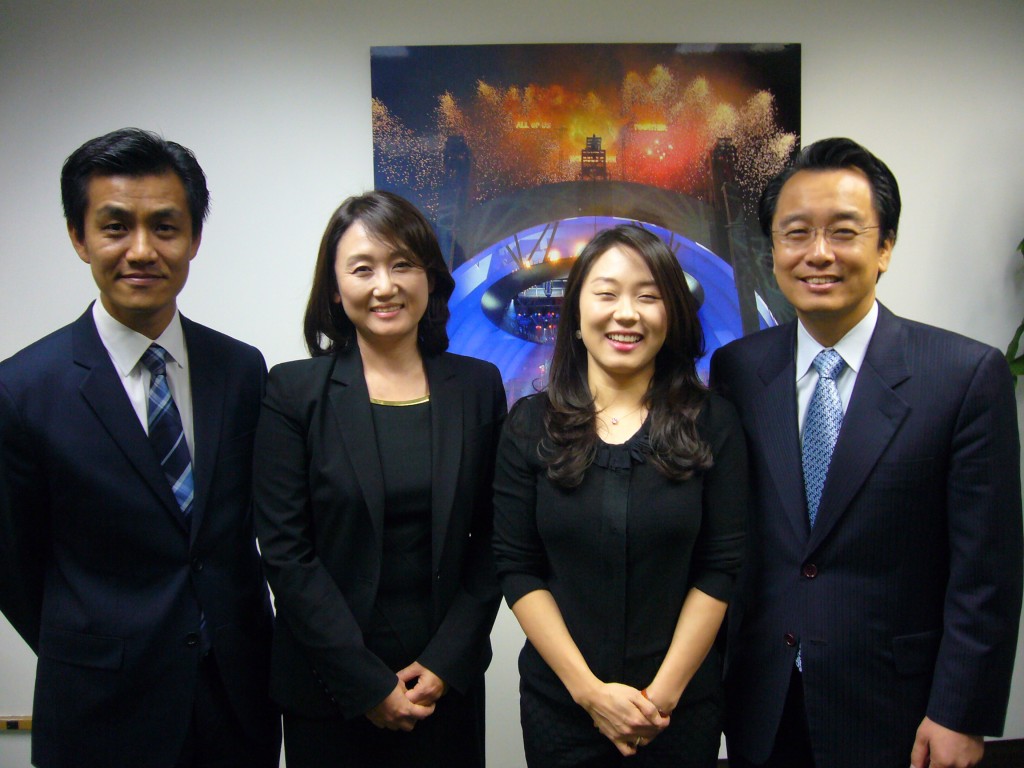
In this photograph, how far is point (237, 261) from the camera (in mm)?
2752

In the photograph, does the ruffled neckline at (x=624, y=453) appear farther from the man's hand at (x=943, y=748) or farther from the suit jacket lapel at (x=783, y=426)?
the man's hand at (x=943, y=748)

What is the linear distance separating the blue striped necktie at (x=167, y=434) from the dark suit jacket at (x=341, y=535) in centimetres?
15

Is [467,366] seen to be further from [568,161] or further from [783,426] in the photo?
[568,161]

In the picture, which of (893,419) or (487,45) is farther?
(487,45)

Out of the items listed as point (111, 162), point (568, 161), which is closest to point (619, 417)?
point (111, 162)

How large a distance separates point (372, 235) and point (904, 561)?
4.49 feet

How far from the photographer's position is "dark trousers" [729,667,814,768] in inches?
59.7

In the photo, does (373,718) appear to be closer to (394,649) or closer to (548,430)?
(394,649)

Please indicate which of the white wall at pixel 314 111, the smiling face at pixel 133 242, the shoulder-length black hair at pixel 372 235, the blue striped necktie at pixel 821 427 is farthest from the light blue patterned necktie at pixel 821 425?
the white wall at pixel 314 111

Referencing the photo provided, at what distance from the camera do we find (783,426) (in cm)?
156

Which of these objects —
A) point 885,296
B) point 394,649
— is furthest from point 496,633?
point 885,296

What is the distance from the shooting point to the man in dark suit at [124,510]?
1.47 metres

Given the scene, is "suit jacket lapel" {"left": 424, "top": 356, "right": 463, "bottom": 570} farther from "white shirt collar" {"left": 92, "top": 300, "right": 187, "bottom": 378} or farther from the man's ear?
the man's ear

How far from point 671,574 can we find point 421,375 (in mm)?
758
